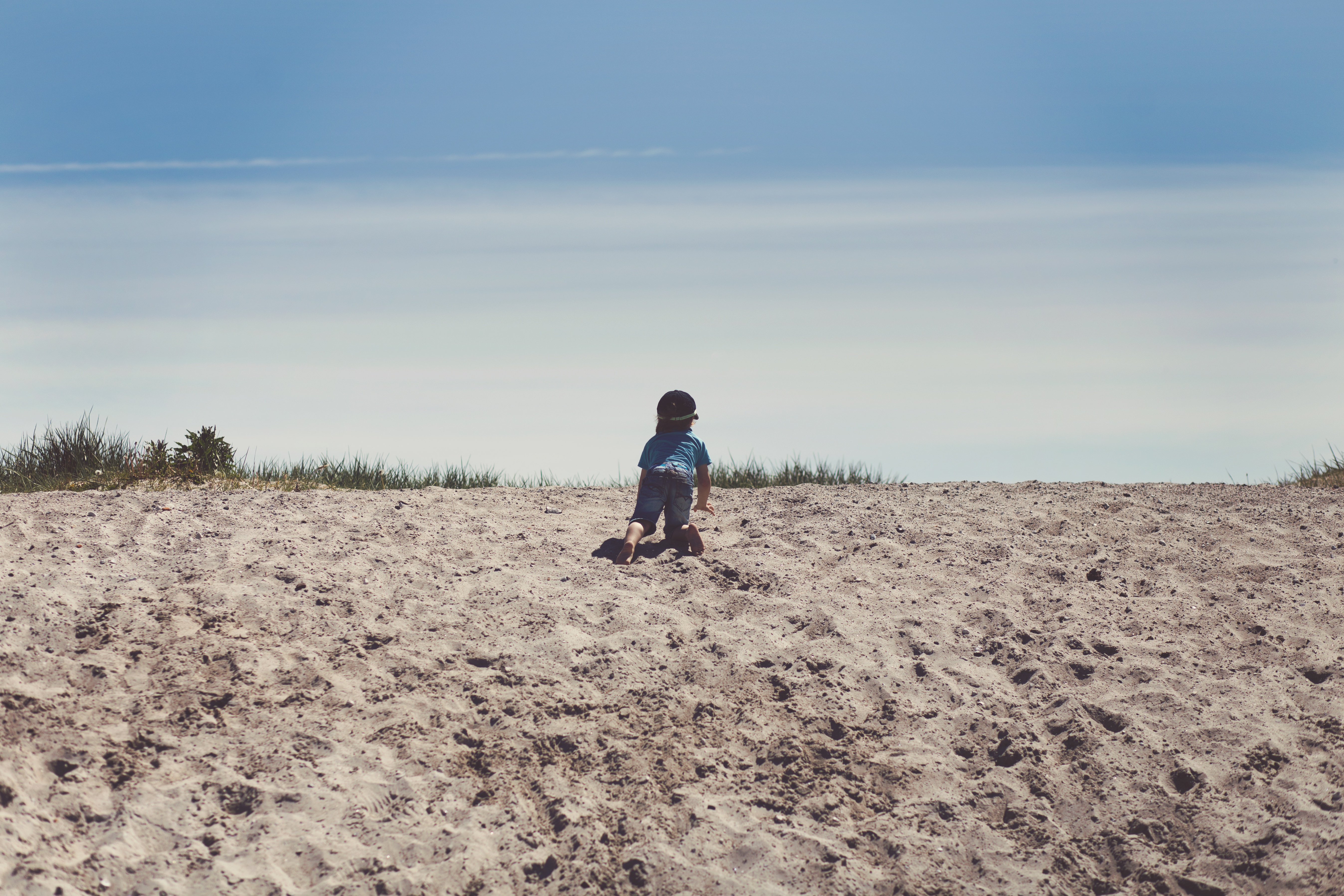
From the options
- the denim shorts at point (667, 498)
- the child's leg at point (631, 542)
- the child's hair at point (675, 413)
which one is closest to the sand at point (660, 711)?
the child's leg at point (631, 542)

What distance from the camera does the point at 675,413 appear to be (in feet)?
27.8

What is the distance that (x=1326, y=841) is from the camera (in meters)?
4.82

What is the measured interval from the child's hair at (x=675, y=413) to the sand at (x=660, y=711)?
102cm

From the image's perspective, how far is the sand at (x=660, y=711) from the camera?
4762 millimetres

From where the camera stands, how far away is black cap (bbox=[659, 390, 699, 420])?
8.46 m

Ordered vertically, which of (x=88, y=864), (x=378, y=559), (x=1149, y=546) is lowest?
(x=88, y=864)

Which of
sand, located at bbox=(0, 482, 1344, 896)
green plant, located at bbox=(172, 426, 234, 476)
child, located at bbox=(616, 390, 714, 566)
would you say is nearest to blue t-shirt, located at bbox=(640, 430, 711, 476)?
child, located at bbox=(616, 390, 714, 566)

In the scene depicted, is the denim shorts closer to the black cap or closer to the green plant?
the black cap

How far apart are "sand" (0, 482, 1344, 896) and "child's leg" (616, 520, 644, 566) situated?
0.10m

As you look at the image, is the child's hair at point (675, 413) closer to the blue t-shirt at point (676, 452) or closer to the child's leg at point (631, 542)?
the blue t-shirt at point (676, 452)

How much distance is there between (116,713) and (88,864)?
3.42ft

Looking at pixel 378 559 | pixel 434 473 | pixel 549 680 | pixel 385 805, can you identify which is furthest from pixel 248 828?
pixel 434 473

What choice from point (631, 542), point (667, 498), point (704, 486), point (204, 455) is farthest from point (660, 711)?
point (204, 455)

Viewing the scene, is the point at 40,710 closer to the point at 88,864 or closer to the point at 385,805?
the point at 88,864
